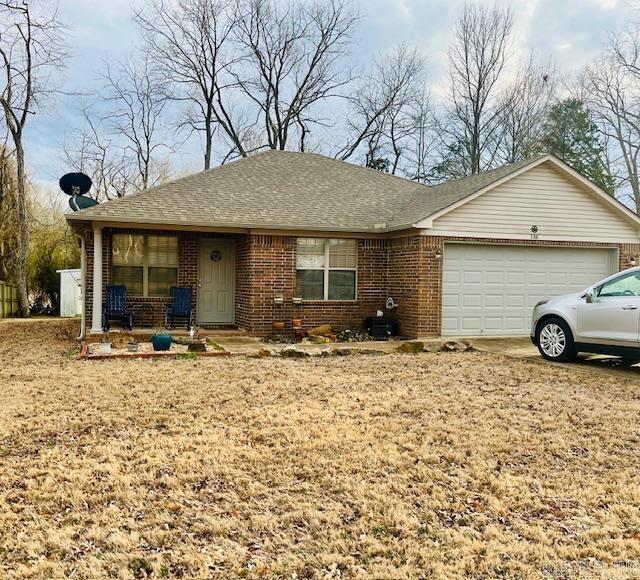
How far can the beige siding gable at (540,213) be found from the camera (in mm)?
12914

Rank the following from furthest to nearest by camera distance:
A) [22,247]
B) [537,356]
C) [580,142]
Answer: [580,142]
[22,247]
[537,356]

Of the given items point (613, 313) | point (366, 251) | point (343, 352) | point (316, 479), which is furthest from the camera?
point (366, 251)

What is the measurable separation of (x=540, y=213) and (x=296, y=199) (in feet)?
18.4

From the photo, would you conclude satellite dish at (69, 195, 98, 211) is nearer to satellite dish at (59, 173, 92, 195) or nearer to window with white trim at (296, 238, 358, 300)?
satellite dish at (59, 173, 92, 195)

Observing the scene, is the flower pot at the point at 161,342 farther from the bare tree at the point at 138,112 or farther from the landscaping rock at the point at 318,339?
the bare tree at the point at 138,112

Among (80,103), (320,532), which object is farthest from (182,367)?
(80,103)

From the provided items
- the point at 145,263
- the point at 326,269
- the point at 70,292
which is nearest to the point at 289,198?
the point at 326,269

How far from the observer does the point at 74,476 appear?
4273 mm

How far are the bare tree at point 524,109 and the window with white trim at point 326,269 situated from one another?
18768mm

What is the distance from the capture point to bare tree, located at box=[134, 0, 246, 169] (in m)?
29.1

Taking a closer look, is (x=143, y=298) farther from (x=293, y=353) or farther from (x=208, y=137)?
(x=208, y=137)

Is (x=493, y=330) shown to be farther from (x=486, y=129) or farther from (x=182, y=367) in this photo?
(x=486, y=129)

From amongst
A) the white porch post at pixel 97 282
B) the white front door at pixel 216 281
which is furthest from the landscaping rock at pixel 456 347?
the white porch post at pixel 97 282

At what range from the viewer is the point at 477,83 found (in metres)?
29.5
